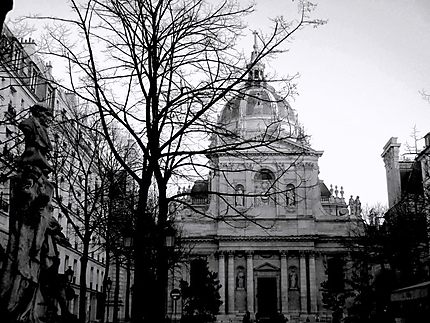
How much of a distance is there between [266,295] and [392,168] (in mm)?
20312

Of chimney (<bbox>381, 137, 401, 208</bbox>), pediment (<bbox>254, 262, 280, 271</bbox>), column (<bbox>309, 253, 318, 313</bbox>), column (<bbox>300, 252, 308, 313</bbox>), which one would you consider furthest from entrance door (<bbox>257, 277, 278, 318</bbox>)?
chimney (<bbox>381, 137, 401, 208</bbox>)

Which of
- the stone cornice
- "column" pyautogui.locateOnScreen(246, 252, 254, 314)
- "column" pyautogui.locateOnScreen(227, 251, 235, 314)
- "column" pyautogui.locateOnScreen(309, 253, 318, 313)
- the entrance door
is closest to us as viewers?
"column" pyautogui.locateOnScreen(309, 253, 318, 313)

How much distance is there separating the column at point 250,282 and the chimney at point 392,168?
16909mm

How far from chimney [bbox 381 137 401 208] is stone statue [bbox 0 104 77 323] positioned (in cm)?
5232

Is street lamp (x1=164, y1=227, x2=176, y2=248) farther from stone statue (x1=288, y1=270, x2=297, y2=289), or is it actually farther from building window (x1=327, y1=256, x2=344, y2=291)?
stone statue (x1=288, y1=270, x2=297, y2=289)

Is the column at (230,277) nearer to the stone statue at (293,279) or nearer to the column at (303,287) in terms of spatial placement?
the stone statue at (293,279)

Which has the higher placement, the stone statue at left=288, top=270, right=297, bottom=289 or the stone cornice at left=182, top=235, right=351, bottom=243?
the stone cornice at left=182, top=235, right=351, bottom=243

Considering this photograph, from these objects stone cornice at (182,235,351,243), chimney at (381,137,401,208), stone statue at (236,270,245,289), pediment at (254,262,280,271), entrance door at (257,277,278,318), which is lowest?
entrance door at (257,277,278,318)

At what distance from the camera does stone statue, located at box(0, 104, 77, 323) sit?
871 cm

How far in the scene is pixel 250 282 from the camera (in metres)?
65.4

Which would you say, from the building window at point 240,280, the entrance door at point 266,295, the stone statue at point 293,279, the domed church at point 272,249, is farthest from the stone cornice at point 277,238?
the entrance door at point 266,295

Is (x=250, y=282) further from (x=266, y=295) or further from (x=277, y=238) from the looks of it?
(x=277, y=238)

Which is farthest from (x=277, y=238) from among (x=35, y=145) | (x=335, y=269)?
(x=35, y=145)

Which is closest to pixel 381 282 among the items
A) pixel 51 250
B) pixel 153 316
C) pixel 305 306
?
pixel 153 316
